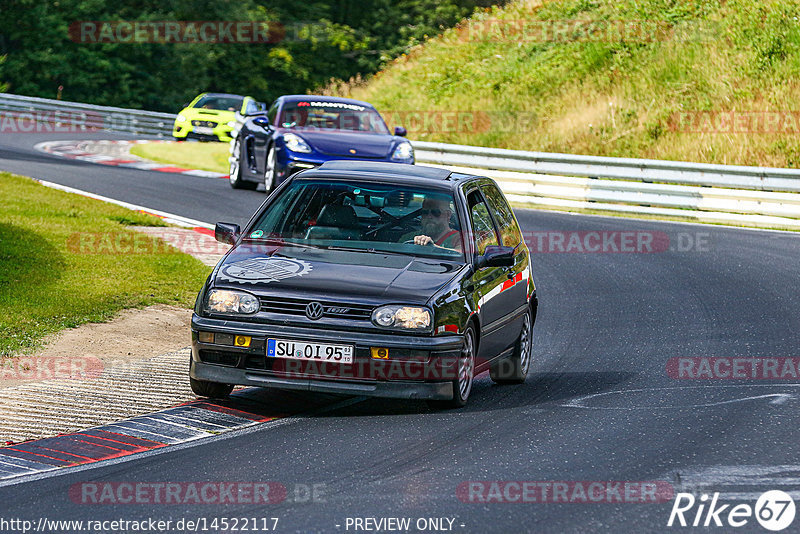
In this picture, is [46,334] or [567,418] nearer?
[567,418]

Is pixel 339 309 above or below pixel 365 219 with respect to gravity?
below

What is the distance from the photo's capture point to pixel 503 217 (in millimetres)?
10266

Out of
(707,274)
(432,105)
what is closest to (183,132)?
(432,105)

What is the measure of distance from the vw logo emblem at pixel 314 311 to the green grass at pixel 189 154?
20.4 meters

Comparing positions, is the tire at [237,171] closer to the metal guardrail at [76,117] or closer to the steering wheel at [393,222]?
the steering wheel at [393,222]

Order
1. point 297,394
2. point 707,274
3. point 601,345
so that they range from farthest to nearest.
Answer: point 707,274
point 601,345
point 297,394

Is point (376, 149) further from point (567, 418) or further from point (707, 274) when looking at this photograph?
point (567, 418)

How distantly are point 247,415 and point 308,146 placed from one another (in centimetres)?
1119

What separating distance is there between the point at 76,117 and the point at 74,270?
3208 cm

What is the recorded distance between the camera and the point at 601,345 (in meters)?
11.3

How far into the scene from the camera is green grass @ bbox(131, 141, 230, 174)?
96.2ft
